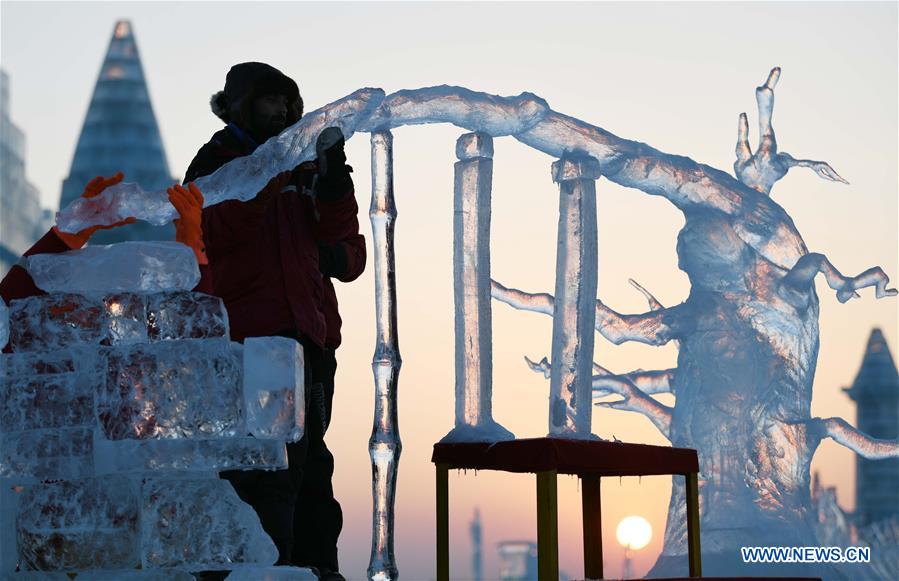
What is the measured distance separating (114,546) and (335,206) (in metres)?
1.12

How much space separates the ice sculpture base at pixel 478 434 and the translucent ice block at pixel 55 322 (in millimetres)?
1196

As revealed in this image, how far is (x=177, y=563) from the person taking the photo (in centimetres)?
298

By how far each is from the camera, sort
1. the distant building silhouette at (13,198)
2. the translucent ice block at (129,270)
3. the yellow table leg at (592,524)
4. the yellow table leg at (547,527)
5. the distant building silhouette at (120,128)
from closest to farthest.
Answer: the translucent ice block at (129,270) < the yellow table leg at (547,527) < the yellow table leg at (592,524) < the distant building silhouette at (120,128) < the distant building silhouette at (13,198)

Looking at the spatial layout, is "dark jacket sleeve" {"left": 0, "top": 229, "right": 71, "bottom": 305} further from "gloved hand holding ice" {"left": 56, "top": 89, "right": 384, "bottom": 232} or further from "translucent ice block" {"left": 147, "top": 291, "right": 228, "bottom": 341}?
"translucent ice block" {"left": 147, "top": 291, "right": 228, "bottom": 341}

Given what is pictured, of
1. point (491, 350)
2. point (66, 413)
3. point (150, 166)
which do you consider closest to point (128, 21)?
point (150, 166)

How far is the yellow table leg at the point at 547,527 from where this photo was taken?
3.37 m

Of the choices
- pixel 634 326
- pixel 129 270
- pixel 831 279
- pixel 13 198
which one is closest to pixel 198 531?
pixel 129 270

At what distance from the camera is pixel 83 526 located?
119 inches

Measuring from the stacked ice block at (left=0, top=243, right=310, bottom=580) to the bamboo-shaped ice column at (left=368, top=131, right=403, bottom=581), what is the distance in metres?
0.74

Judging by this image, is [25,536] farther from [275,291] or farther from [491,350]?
[491,350]

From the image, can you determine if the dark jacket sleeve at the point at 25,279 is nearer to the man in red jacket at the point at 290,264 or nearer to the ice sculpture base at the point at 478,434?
the man in red jacket at the point at 290,264

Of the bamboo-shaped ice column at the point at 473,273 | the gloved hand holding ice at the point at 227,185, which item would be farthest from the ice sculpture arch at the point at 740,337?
the gloved hand holding ice at the point at 227,185
